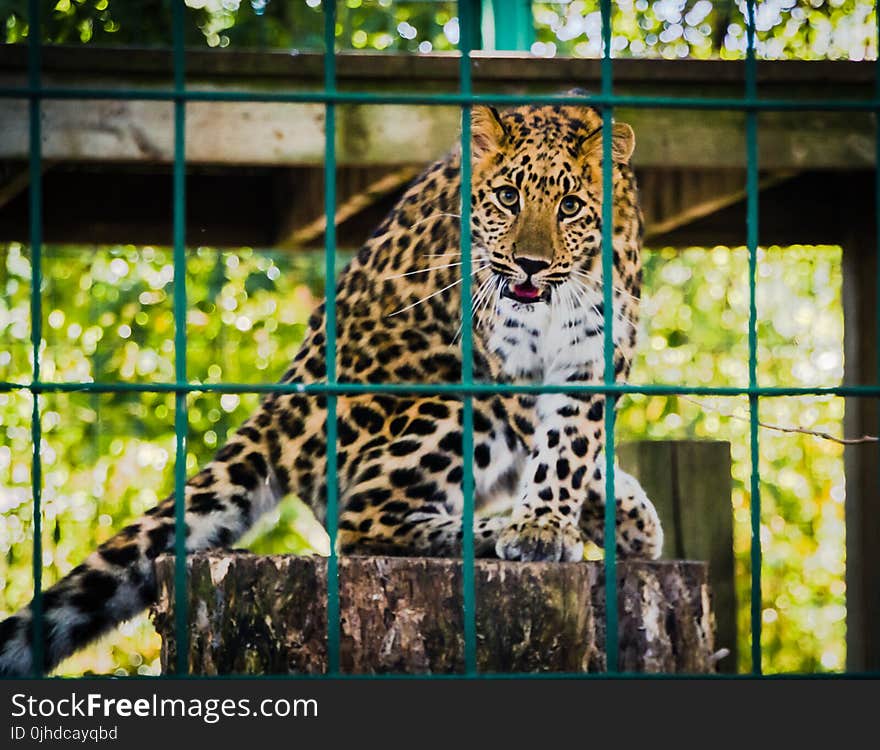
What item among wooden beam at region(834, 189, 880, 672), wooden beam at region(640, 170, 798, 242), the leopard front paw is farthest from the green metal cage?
wooden beam at region(834, 189, 880, 672)

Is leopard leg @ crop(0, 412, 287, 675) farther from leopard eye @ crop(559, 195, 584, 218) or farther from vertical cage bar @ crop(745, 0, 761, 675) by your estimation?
vertical cage bar @ crop(745, 0, 761, 675)

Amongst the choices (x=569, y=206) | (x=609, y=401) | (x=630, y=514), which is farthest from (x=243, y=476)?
(x=609, y=401)

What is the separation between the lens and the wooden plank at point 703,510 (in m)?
4.11

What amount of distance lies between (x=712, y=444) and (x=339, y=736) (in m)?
1.72

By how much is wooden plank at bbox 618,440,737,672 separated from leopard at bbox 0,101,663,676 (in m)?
0.07

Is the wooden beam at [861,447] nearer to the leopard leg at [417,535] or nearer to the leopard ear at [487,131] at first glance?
the leopard ear at [487,131]

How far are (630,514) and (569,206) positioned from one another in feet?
3.00

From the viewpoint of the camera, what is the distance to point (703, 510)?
415 cm

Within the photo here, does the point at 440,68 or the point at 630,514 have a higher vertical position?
the point at 440,68

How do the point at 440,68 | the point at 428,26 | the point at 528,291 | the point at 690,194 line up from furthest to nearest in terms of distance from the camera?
the point at 428,26
the point at 690,194
the point at 440,68
the point at 528,291

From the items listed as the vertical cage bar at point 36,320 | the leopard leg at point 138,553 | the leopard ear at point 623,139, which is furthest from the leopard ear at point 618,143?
the vertical cage bar at point 36,320

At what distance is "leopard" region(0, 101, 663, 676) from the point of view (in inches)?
155

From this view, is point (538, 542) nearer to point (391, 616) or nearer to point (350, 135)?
point (391, 616)

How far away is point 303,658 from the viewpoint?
312 cm
